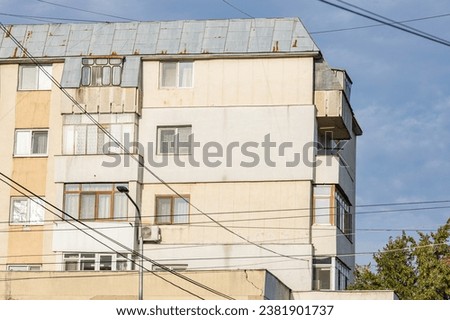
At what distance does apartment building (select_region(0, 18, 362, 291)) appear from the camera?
4834cm

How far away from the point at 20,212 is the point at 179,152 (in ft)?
23.6

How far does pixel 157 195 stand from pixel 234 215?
3.45m

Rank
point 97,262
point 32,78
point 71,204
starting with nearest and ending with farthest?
point 97,262, point 71,204, point 32,78

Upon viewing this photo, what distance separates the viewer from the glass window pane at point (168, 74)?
50.3m

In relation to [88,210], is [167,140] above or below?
above

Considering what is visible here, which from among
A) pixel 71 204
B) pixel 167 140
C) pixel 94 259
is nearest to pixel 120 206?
pixel 71 204

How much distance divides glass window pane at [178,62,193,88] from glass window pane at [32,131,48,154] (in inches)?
243

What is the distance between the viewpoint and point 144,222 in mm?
49312

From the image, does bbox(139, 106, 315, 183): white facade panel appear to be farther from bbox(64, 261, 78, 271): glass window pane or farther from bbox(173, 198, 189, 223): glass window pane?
bbox(64, 261, 78, 271): glass window pane

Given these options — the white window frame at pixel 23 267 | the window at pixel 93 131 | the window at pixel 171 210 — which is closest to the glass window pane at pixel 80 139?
the window at pixel 93 131

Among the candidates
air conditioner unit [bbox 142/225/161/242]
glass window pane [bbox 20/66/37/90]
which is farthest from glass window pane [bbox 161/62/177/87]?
air conditioner unit [bbox 142/225/161/242]

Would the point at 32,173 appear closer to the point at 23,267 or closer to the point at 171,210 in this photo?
the point at 23,267

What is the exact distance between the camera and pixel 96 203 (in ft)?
162
